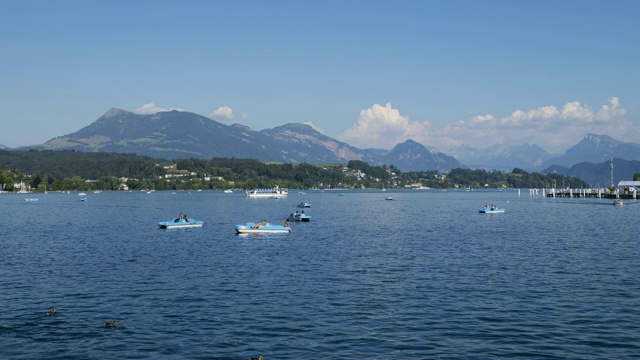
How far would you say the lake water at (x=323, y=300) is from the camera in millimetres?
29906

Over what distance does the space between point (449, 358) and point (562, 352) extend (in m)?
5.62

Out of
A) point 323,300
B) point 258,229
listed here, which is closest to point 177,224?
point 258,229

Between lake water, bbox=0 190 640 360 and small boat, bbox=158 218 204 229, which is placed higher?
A: small boat, bbox=158 218 204 229

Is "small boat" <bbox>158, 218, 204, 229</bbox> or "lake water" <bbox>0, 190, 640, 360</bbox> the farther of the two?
"small boat" <bbox>158, 218, 204, 229</bbox>

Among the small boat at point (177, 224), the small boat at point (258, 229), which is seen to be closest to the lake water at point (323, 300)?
the small boat at point (258, 229)

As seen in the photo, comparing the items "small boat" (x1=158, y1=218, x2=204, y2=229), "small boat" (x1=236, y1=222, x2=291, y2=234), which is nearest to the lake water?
"small boat" (x1=236, y1=222, x2=291, y2=234)

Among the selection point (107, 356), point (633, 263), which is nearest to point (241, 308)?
point (107, 356)

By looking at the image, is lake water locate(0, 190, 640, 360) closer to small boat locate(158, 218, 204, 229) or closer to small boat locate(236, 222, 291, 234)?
small boat locate(236, 222, 291, 234)

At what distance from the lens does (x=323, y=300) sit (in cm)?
4062

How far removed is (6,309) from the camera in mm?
38000

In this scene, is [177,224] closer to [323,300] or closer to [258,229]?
[258,229]

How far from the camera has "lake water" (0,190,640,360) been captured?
29.9 m

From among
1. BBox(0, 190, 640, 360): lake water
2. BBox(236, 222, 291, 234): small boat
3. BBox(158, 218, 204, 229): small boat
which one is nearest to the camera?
BBox(0, 190, 640, 360): lake water

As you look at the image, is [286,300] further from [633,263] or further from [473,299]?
[633,263]
